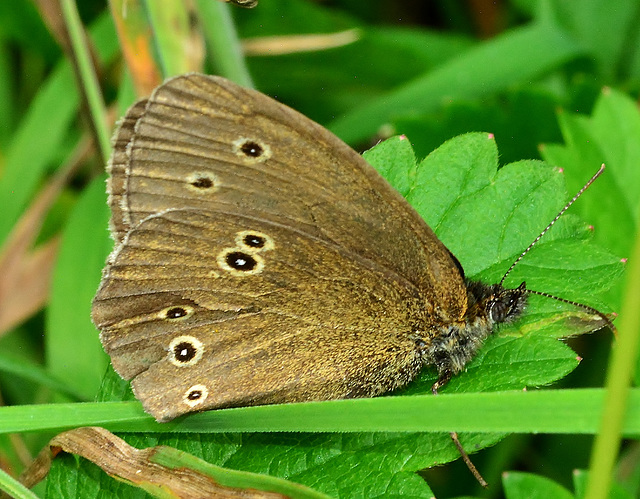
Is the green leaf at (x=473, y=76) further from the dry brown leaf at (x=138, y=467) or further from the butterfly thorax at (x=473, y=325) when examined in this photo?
the dry brown leaf at (x=138, y=467)

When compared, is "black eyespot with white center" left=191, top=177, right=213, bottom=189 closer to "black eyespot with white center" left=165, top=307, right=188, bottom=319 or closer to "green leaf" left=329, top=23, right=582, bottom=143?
"black eyespot with white center" left=165, top=307, right=188, bottom=319

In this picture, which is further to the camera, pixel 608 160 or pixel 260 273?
pixel 608 160

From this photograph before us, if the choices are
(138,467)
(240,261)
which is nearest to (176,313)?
(240,261)

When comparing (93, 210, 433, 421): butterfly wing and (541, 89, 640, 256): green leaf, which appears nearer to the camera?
(93, 210, 433, 421): butterfly wing

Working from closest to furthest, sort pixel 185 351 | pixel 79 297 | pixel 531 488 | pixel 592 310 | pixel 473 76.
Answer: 1. pixel 592 310
2. pixel 185 351
3. pixel 531 488
4. pixel 79 297
5. pixel 473 76

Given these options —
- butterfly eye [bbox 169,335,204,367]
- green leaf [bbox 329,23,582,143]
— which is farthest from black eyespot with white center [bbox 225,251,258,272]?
green leaf [bbox 329,23,582,143]

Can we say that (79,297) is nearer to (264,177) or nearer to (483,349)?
(264,177)

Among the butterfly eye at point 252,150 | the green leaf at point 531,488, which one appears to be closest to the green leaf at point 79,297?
the butterfly eye at point 252,150

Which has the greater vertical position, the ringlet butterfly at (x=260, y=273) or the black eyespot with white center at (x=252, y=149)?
the black eyespot with white center at (x=252, y=149)
